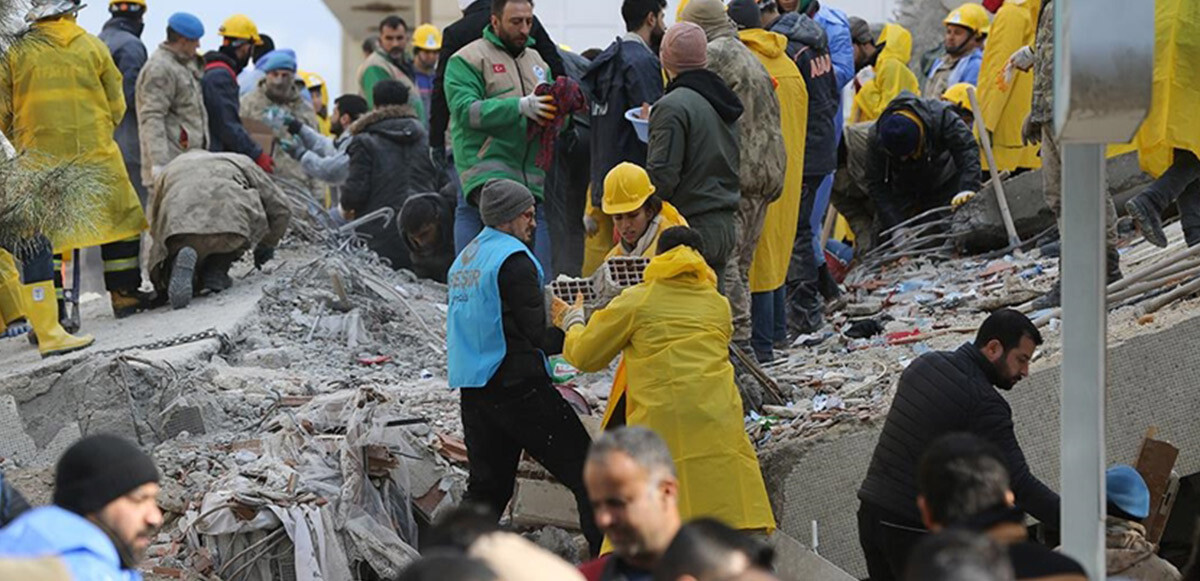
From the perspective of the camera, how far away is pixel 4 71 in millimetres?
10719

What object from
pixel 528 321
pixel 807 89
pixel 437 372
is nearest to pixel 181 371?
pixel 437 372

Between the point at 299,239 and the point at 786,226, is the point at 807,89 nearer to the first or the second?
the point at 786,226

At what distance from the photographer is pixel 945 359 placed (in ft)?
23.2

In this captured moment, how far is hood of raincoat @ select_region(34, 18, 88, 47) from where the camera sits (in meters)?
10.8

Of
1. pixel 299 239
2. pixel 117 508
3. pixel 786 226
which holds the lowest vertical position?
pixel 299 239

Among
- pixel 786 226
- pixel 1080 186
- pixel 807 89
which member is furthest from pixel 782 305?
pixel 1080 186

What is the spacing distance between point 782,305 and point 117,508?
6.27 m

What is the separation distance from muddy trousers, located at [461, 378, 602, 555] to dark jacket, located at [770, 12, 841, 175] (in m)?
3.82

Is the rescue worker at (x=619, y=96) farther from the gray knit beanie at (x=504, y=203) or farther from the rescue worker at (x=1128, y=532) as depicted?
the rescue worker at (x=1128, y=532)

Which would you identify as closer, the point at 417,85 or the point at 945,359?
the point at 945,359

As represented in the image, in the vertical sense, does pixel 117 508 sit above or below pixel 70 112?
above

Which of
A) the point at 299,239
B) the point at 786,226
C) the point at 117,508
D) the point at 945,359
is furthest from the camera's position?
the point at 299,239

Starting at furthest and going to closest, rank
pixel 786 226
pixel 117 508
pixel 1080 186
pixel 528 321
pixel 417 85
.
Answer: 1. pixel 417 85
2. pixel 786 226
3. pixel 528 321
4. pixel 1080 186
5. pixel 117 508

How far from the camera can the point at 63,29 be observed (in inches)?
429
